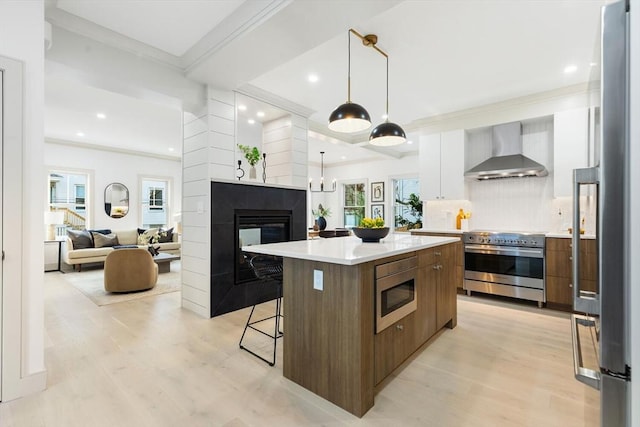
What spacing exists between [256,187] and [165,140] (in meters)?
3.95

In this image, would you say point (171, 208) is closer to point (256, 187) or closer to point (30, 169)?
point (256, 187)

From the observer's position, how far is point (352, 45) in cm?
300

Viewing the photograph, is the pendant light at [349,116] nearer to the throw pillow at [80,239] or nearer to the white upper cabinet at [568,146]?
the white upper cabinet at [568,146]

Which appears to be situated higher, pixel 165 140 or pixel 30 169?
pixel 165 140

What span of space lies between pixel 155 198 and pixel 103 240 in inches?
77.2

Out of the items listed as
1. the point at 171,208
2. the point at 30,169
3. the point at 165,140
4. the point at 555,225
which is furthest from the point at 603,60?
the point at 171,208

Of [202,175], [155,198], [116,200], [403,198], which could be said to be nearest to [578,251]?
[202,175]

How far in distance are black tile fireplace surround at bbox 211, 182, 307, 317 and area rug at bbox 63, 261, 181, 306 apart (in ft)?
5.20

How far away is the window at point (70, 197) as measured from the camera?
6.95m

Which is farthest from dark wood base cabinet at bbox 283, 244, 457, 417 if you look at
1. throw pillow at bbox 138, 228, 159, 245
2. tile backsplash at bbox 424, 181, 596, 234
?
throw pillow at bbox 138, 228, 159, 245

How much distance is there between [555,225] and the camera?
427 centimetres

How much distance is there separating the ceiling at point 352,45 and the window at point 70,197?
3.10 meters

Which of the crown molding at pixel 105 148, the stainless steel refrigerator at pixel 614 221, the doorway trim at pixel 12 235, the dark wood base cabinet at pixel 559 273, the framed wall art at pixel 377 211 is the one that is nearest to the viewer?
the stainless steel refrigerator at pixel 614 221

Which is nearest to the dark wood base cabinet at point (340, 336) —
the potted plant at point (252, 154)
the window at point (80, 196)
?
the potted plant at point (252, 154)
